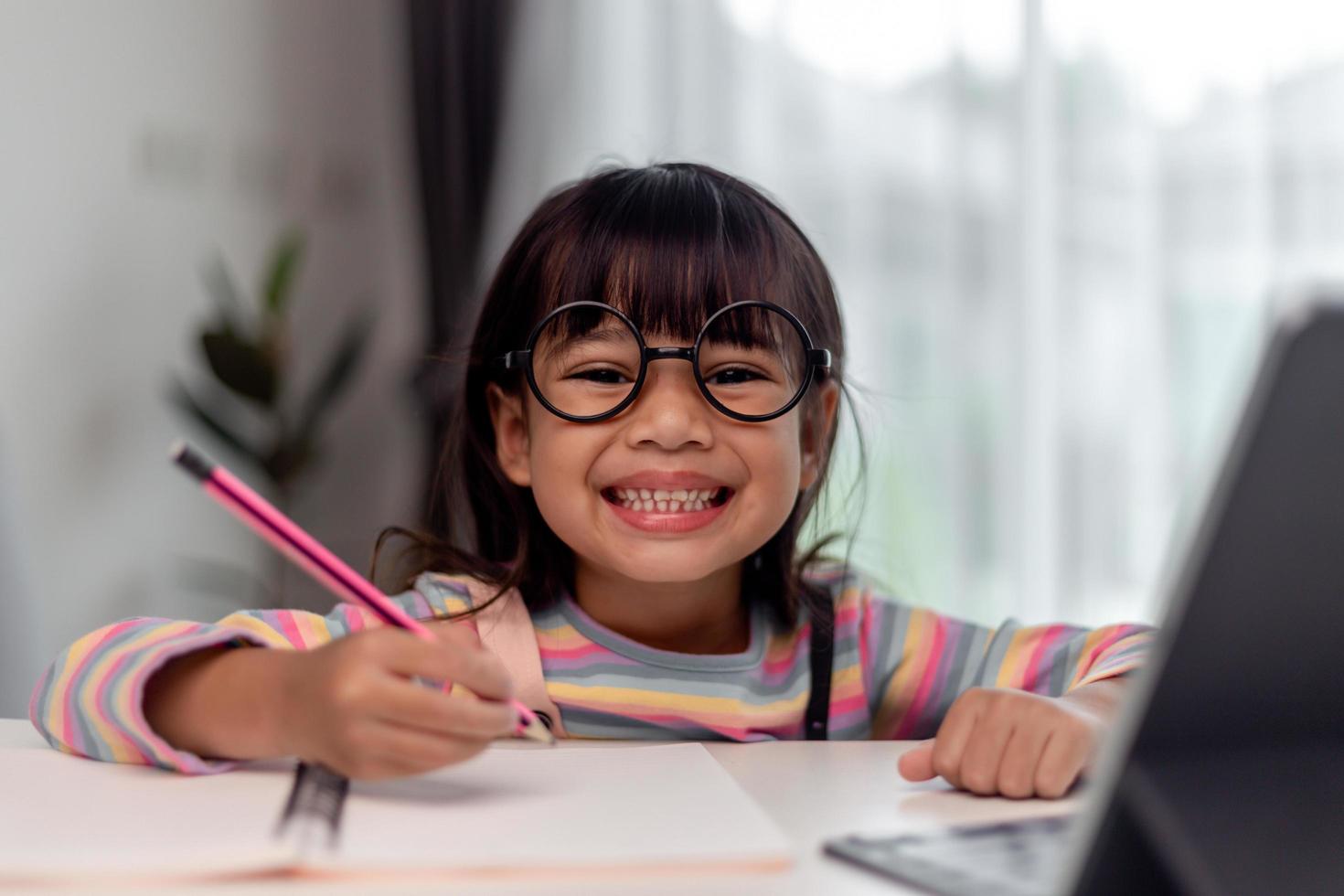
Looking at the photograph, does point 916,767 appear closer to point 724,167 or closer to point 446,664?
point 446,664

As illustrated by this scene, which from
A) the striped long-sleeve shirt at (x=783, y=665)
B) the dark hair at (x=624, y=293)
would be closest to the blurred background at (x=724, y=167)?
the dark hair at (x=624, y=293)

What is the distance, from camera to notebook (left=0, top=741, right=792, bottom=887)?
50cm

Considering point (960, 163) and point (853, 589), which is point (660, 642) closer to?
point (853, 589)

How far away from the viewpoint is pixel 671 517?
1.05m

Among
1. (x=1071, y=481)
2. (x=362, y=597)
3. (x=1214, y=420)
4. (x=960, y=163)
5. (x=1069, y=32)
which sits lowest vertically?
(x=1071, y=481)

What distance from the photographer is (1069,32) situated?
7.32ft

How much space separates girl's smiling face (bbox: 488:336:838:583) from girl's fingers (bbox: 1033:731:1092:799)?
0.39 m

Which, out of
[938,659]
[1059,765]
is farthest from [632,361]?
[1059,765]

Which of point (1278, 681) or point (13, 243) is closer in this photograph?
point (1278, 681)

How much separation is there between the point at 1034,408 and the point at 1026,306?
192 millimetres

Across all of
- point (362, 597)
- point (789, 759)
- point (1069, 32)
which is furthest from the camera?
point (1069, 32)

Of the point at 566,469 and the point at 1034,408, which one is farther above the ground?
the point at 566,469

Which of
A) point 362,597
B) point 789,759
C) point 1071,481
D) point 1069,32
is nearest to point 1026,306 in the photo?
point 1071,481

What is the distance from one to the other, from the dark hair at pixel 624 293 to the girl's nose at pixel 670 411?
47 millimetres
